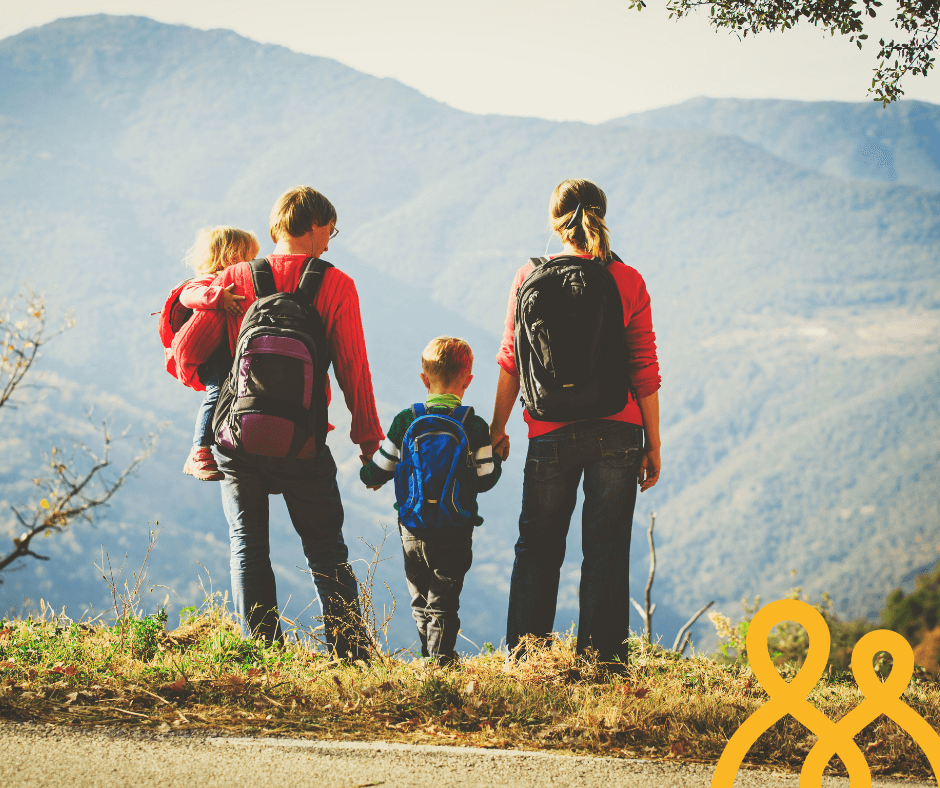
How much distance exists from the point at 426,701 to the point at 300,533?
772 millimetres

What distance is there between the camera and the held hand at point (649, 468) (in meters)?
2.77

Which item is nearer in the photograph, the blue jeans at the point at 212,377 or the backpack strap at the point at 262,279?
the backpack strap at the point at 262,279

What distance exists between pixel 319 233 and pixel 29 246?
22083 centimetres

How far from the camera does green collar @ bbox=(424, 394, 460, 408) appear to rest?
280cm

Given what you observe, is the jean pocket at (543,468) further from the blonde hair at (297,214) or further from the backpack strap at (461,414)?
the blonde hair at (297,214)

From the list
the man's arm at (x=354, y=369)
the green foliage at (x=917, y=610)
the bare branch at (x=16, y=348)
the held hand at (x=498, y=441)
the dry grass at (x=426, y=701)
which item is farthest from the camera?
the green foliage at (x=917, y=610)

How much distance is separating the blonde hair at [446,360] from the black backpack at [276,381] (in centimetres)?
42

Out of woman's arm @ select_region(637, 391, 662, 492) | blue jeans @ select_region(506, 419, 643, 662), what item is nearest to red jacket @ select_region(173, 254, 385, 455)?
blue jeans @ select_region(506, 419, 643, 662)

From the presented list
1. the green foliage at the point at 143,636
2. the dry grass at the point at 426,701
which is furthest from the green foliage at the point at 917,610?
the green foliage at the point at 143,636

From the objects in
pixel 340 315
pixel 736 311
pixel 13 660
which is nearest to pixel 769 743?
pixel 340 315

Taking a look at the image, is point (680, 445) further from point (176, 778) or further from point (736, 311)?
point (176, 778)

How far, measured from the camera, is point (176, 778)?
6.61ft

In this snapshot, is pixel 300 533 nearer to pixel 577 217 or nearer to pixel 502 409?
pixel 502 409

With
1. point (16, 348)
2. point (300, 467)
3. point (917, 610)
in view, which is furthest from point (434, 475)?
point (917, 610)
